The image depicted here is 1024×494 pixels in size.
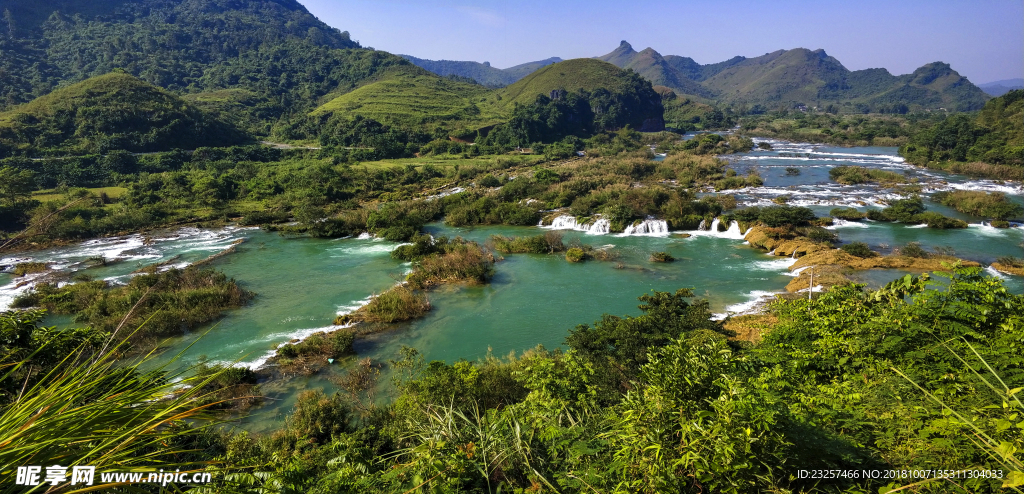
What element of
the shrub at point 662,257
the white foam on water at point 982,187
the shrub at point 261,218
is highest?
the white foam on water at point 982,187

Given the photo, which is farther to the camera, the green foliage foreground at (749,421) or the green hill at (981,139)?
the green hill at (981,139)

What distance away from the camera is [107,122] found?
168 ft

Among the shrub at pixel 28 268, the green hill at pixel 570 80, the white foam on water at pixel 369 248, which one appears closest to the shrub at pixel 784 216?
the white foam on water at pixel 369 248

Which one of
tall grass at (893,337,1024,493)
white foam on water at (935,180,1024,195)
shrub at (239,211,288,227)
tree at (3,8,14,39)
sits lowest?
shrub at (239,211,288,227)

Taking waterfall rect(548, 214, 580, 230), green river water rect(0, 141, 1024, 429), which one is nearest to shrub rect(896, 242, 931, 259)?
green river water rect(0, 141, 1024, 429)

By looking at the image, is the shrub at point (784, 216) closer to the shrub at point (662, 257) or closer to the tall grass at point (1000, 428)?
the shrub at point (662, 257)

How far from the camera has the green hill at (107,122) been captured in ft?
151

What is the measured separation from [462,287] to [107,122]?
58.3 m

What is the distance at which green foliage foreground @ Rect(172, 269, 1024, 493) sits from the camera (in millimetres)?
2885

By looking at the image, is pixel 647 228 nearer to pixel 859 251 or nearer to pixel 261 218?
pixel 859 251

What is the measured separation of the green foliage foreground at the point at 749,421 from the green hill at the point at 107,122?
5948 centimetres

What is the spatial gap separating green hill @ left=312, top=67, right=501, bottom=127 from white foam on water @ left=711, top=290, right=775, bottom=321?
67.6 m

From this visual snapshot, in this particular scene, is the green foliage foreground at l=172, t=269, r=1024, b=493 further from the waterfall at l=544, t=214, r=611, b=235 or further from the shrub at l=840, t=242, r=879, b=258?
the waterfall at l=544, t=214, r=611, b=235

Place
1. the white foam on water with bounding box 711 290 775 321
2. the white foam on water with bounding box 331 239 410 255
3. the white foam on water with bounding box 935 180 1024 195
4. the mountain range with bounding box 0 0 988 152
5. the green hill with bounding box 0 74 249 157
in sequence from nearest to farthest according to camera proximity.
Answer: the white foam on water with bounding box 711 290 775 321 < the white foam on water with bounding box 331 239 410 255 < the white foam on water with bounding box 935 180 1024 195 < the green hill with bounding box 0 74 249 157 < the mountain range with bounding box 0 0 988 152
